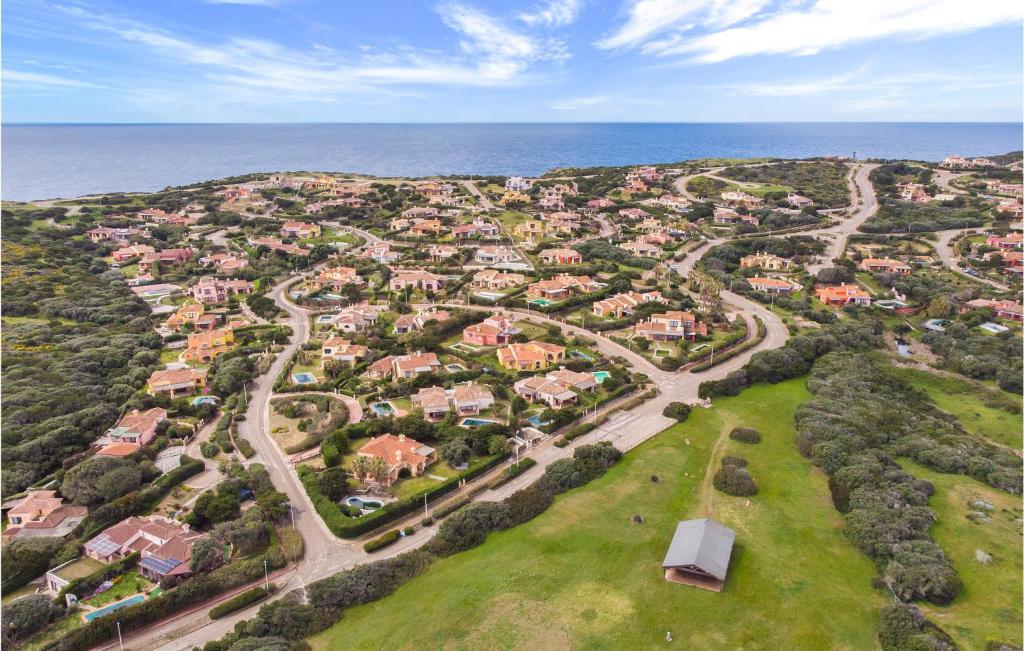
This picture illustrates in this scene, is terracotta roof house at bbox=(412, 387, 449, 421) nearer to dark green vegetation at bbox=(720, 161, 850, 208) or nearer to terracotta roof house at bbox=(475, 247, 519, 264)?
terracotta roof house at bbox=(475, 247, 519, 264)

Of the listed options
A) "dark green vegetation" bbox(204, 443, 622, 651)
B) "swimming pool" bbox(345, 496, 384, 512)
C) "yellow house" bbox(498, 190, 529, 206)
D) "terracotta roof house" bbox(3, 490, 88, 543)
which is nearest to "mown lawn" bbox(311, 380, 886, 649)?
"dark green vegetation" bbox(204, 443, 622, 651)

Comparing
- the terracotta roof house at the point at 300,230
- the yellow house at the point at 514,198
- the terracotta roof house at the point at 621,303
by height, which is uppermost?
the yellow house at the point at 514,198

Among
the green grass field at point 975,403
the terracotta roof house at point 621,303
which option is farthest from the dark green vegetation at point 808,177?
the green grass field at point 975,403

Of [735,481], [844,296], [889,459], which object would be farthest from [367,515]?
[844,296]

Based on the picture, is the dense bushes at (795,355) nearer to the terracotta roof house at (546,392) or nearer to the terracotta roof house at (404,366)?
the terracotta roof house at (546,392)

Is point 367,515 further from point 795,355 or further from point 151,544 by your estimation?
point 795,355

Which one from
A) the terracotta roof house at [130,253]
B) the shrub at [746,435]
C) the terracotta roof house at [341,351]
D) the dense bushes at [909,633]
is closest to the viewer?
the dense bushes at [909,633]
